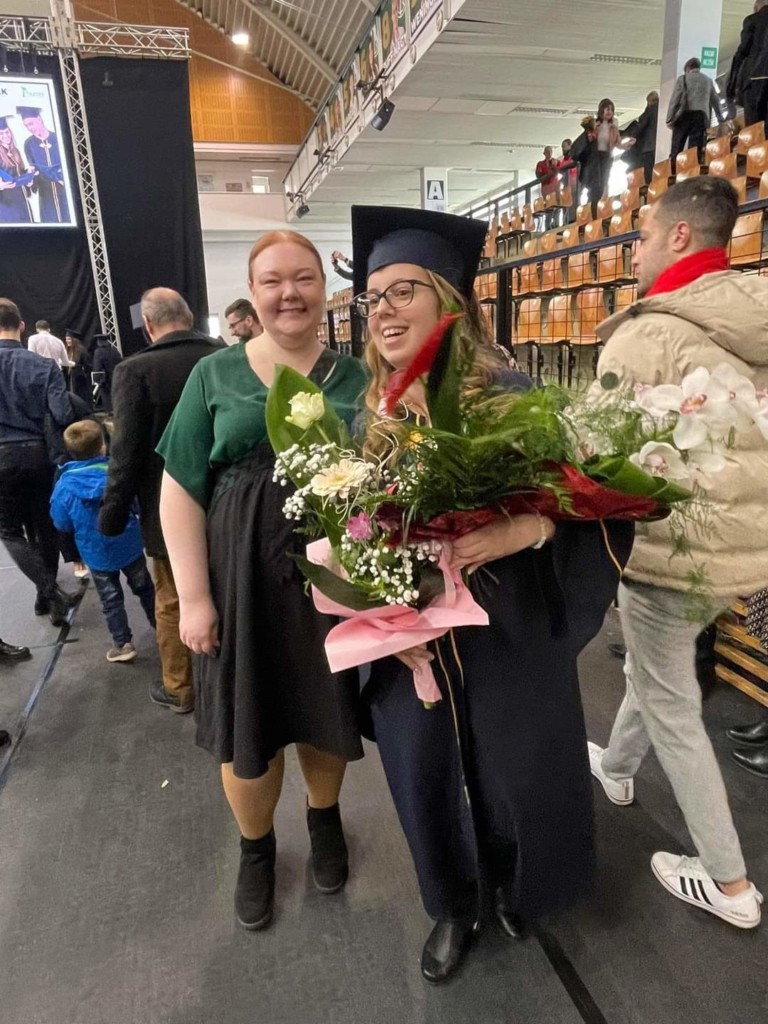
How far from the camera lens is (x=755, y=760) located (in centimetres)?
193

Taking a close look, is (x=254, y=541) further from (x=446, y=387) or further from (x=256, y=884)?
(x=256, y=884)

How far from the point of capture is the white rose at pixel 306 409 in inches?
33.5

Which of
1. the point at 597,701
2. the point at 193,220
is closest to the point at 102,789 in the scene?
the point at 597,701

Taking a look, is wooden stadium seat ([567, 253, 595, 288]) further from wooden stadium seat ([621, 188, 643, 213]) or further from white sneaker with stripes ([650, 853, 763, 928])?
white sneaker with stripes ([650, 853, 763, 928])

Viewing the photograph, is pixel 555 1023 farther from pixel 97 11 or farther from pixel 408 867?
pixel 97 11

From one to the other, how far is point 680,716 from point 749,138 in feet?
17.1

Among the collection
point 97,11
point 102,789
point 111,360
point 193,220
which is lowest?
point 102,789

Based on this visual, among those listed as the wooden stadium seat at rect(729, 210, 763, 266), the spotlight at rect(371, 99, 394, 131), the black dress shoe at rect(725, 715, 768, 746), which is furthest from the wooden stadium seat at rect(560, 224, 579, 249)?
the black dress shoe at rect(725, 715, 768, 746)

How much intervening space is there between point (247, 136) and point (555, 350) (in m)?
15.5

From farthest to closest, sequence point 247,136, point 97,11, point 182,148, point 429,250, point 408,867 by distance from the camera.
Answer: point 247,136 → point 97,11 → point 182,148 → point 408,867 → point 429,250

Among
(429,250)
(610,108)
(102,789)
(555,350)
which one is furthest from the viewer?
(610,108)

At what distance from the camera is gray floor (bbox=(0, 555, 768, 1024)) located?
1.31 metres

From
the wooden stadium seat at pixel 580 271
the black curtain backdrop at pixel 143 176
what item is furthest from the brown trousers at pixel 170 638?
the black curtain backdrop at pixel 143 176

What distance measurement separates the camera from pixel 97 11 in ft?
49.1
